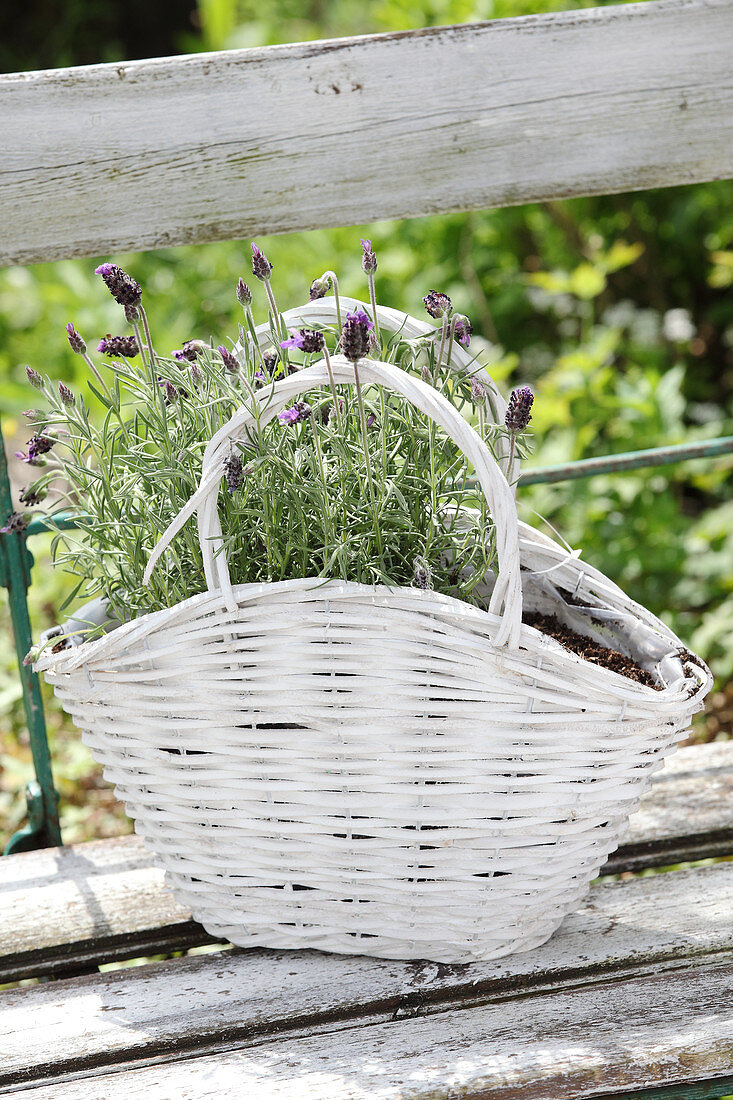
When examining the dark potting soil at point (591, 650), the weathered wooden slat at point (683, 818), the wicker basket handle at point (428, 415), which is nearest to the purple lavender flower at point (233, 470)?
the wicker basket handle at point (428, 415)

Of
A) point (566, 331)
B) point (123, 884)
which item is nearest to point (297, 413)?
point (123, 884)

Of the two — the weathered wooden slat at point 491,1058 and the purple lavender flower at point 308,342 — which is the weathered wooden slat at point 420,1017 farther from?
the purple lavender flower at point 308,342

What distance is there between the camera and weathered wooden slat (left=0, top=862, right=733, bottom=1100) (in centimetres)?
92

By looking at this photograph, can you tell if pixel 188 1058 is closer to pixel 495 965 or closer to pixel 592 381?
pixel 495 965

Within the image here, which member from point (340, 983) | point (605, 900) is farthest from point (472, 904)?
point (605, 900)

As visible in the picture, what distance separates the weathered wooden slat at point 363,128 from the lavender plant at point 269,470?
0.31 m

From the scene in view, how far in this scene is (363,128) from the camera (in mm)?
1282

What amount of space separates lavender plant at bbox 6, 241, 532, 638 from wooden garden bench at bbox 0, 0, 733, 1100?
1.09 ft

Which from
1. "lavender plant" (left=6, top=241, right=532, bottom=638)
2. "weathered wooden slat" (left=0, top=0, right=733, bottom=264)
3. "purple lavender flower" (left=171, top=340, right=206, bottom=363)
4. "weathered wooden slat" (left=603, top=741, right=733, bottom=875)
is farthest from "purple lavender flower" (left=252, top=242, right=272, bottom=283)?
"weathered wooden slat" (left=603, top=741, right=733, bottom=875)

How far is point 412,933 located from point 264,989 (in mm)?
172

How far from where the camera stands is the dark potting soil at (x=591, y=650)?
1044mm

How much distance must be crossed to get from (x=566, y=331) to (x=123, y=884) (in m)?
2.48

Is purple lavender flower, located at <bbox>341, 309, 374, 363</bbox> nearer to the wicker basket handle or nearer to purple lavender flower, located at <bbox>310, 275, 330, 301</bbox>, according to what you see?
the wicker basket handle

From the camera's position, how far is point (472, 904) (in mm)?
999
